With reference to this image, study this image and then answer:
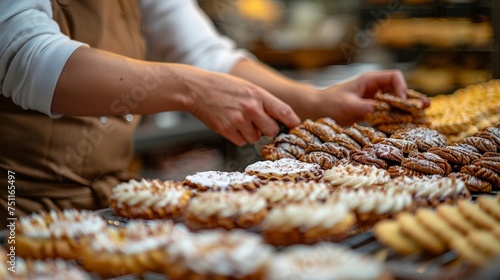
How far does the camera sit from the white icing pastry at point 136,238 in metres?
1.16

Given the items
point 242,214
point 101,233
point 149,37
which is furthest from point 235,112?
point 149,37

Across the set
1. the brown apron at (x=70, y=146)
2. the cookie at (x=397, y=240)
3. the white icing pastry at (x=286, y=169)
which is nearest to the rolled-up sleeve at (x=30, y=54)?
the brown apron at (x=70, y=146)

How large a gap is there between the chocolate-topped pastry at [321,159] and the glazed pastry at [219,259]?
86cm

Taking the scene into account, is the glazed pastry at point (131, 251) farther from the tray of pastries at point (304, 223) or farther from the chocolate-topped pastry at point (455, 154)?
the chocolate-topped pastry at point (455, 154)

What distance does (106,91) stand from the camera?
1.90 metres

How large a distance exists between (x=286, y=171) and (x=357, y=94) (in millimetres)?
825

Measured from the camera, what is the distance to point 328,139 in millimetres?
2008

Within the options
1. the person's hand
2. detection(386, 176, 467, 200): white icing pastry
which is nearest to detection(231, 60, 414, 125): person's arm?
the person's hand

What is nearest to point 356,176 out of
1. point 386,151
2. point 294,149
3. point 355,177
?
point 355,177

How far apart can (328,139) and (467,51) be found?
377 centimetres

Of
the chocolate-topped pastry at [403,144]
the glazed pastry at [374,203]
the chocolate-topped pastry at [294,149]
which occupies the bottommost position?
the chocolate-topped pastry at [294,149]

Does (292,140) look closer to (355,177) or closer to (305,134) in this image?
(305,134)

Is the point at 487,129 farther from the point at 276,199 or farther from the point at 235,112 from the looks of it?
the point at 276,199

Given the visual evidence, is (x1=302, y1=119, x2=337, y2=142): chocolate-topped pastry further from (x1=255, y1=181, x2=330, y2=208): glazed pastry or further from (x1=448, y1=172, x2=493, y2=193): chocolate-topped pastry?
(x1=255, y1=181, x2=330, y2=208): glazed pastry
